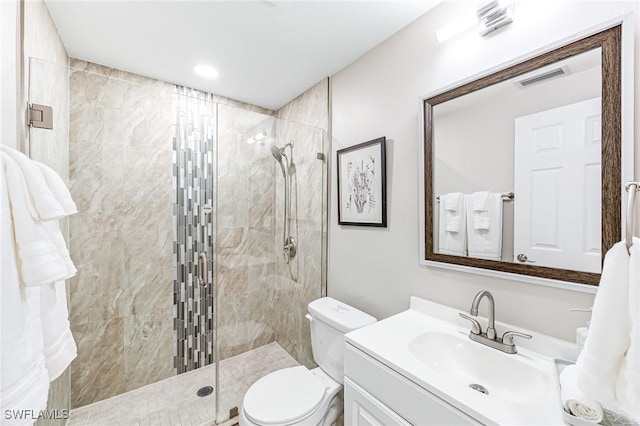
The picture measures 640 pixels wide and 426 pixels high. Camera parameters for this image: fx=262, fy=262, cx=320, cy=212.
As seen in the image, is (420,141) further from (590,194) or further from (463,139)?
(590,194)

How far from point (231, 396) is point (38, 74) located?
6.80ft

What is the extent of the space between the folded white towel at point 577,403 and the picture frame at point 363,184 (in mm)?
987

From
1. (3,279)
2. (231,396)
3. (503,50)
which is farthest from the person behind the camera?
(231,396)

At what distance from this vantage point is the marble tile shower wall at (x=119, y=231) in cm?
164

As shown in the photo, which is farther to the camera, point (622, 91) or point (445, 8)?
point (445, 8)

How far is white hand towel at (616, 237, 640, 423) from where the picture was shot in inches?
22.9

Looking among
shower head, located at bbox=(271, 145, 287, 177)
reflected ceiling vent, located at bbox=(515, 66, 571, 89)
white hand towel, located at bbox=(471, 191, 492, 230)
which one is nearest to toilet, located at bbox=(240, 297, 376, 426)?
white hand towel, located at bbox=(471, 191, 492, 230)

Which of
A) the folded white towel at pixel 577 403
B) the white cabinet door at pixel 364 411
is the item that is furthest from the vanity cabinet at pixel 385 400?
the folded white towel at pixel 577 403

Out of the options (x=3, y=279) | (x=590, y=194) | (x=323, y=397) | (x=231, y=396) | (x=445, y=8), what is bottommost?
(x=231, y=396)

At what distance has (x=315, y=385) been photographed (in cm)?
145

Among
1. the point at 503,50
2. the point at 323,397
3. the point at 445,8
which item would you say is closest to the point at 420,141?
the point at 503,50

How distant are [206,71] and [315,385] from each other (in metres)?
2.21

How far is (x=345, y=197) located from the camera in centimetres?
186

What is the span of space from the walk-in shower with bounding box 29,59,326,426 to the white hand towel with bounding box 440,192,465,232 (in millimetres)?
954
